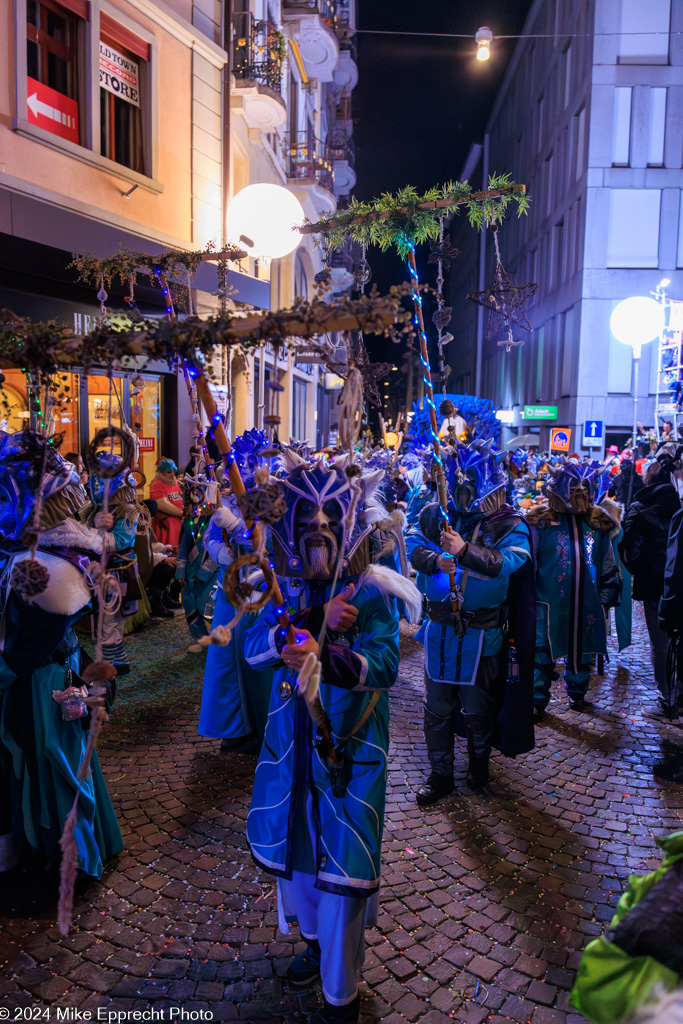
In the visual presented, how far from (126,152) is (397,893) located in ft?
33.6

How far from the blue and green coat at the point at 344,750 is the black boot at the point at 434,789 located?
5.93 feet

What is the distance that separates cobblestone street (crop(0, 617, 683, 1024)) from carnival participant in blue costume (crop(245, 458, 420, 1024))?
1.34ft

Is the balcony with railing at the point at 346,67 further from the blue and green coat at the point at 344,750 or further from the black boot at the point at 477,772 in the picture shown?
the blue and green coat at the point at 344,750

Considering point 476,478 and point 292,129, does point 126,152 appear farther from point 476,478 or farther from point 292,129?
point 292,129

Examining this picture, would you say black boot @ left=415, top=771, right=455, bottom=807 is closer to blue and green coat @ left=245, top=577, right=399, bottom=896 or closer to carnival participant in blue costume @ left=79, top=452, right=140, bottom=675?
blue and green coat @ left=245, top=577, right=399, bottom=896

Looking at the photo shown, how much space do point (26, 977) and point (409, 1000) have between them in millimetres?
1588

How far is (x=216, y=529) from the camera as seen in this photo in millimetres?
4852

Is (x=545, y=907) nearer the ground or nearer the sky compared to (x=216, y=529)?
nearer the ground

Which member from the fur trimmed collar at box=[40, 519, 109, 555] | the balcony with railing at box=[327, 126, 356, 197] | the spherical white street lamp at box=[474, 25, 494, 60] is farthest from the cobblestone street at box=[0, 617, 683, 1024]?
the balcony with railing at box=[327, 126, 356, 197]

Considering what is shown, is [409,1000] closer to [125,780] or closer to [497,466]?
[125,780]

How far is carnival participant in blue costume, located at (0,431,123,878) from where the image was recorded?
120 inches

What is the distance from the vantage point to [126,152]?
977 cm

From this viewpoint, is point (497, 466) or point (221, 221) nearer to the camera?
point (497, 466)

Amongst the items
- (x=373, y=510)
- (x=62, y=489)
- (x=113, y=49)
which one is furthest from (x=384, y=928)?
(x=113, y=49)
